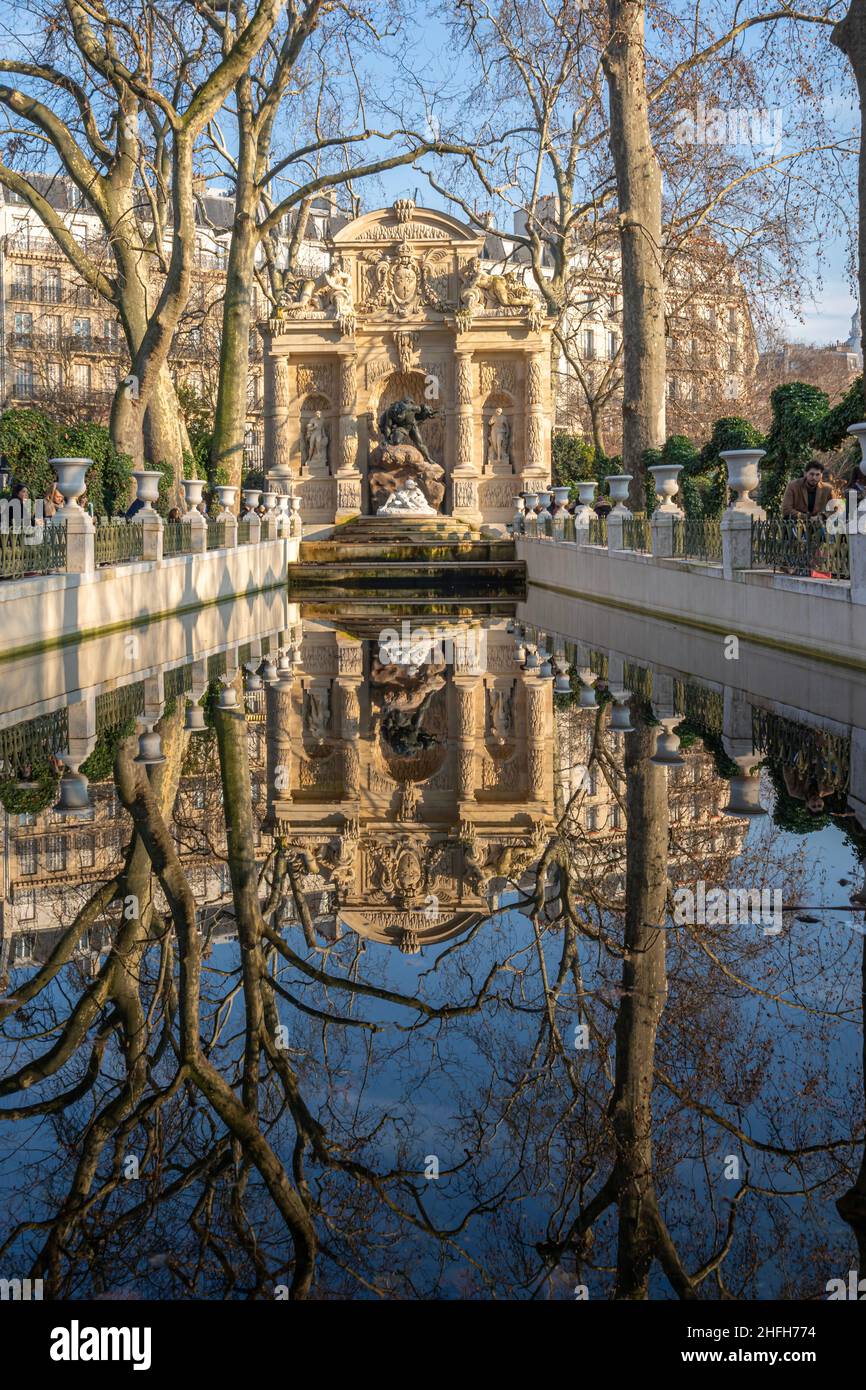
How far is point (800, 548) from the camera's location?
45.0 feet

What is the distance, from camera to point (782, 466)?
1648 cm

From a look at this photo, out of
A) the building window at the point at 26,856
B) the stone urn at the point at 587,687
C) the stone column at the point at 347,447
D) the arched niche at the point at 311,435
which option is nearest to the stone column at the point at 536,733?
the stone urn at the point at 587,687

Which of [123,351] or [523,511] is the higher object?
[123,351]

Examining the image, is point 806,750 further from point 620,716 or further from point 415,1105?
point 415,1105

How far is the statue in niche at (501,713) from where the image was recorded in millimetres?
9594

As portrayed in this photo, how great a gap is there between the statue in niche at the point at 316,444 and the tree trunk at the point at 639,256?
17268 mm

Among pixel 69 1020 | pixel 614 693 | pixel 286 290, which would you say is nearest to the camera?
pixel 69 1020

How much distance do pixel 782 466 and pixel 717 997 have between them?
13.2 meters

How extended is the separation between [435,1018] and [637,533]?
1661 centimetres

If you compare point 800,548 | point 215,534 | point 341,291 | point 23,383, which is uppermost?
point 341,291

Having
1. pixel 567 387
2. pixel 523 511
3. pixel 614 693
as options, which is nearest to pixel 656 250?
pixel 523 511

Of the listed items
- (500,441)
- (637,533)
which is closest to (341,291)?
(500,441)

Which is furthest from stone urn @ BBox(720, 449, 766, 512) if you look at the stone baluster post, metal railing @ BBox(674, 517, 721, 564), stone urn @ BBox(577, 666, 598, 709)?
stone urn @ BBox(577, 666, 598, 709)
